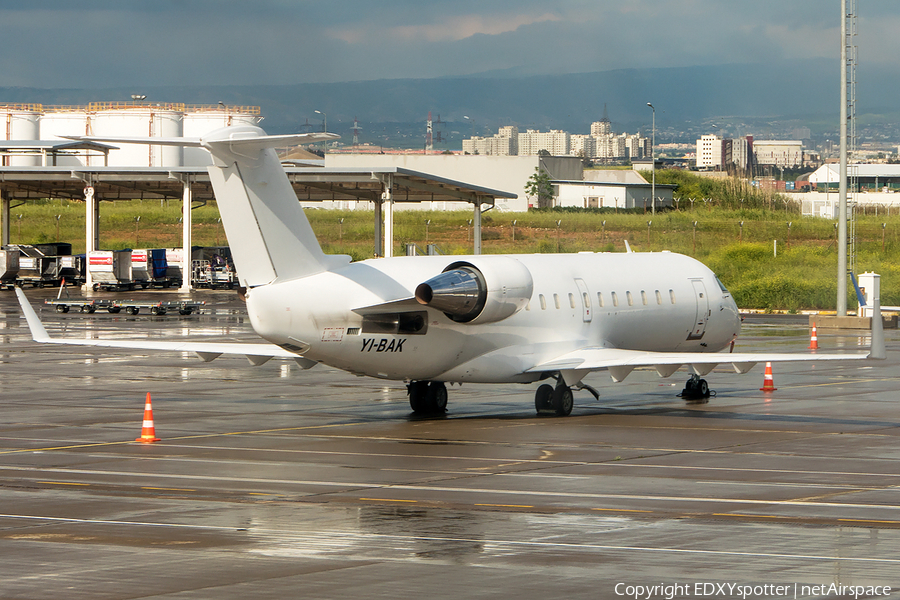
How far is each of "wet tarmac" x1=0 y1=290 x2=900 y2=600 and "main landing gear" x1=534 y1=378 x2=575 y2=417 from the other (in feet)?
1.04

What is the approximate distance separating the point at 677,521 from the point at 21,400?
19220 mm

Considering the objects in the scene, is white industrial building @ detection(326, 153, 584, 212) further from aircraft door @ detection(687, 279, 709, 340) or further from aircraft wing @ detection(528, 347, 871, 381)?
aircraft wing @ detection(528, 347, 871, 381)

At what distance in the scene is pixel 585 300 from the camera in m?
27.8

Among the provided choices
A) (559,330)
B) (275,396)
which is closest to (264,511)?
(559,330)

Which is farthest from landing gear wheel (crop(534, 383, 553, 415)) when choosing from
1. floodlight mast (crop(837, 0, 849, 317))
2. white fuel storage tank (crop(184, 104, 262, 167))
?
white fuel storage tank (crop(184, 104, 262, 167))

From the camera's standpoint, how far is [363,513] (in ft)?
51.0

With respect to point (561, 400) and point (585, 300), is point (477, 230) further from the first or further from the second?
point (561, 400)

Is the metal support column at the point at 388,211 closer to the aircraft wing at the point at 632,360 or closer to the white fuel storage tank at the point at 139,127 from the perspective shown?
the aircraft wing at the point at 632,360

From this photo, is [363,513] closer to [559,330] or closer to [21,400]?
[559,330]

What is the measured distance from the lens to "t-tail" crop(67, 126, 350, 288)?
887 inches

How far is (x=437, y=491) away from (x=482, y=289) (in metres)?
8.47

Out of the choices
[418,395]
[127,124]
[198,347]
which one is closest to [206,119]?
[127,124]

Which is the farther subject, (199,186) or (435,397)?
(199,186)

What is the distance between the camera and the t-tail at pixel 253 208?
73.9 feet
